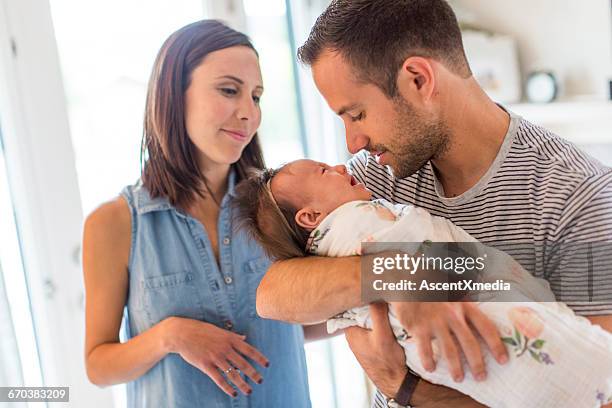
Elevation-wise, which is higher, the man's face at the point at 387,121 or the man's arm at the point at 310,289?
the man's face at the point at 387,121

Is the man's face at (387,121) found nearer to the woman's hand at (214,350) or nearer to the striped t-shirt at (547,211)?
the striped t-shirt at (547,211)

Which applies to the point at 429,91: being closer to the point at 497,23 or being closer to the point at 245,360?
the point at 245,360

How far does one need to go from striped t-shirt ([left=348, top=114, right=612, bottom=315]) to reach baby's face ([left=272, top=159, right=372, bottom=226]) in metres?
0.15

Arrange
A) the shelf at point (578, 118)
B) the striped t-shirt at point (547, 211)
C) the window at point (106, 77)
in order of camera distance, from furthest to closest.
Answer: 1. the shelf at point (578, 118)
2. the window at point (106, 77)
3. the striped t-shirt at point (547, 211)

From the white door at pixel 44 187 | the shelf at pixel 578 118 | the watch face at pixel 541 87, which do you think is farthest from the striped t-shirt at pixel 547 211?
the watch face at pixel 541 87

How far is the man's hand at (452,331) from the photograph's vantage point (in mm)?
947

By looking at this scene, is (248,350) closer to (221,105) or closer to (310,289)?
(310,289)

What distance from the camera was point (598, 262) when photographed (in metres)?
1.03

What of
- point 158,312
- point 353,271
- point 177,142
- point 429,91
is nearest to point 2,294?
point 158,312

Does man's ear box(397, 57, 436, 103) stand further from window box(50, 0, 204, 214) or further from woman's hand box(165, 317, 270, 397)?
window box(50, 0, 204, 214)

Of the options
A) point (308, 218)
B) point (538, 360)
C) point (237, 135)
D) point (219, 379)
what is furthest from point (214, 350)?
point (538, 360)

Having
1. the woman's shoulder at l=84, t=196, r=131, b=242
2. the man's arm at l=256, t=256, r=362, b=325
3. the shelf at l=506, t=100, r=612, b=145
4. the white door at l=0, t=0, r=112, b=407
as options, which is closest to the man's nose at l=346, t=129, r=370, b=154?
the man's arm at l=256, t=256, r=362, b=325

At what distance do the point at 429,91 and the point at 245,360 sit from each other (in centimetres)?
A: 65

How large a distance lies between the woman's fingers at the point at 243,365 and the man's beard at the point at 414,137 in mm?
516
